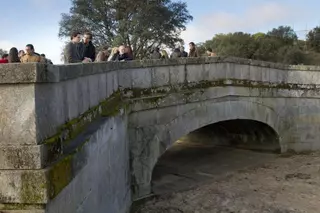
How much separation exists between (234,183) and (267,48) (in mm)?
19966

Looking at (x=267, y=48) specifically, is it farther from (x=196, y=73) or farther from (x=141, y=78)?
(x=141, y=78)

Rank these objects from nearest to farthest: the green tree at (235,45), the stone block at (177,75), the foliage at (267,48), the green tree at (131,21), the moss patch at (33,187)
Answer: the moss patch at (33,187) → the stone block at (177,75) → the green tree at (131,21) → the foliage at (267,48) → the green tree at (235,45)

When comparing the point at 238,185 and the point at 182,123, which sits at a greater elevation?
the point at 182,123

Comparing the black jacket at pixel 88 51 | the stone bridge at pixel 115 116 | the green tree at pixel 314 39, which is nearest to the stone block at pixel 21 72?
the stone bridge at pixel 115 116

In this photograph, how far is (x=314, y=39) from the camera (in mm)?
29438

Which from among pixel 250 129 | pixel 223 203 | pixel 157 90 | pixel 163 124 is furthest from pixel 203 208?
pixel 250 129

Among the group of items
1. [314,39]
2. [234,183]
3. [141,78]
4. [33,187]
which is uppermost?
[314,39]

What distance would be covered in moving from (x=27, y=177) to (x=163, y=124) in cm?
569

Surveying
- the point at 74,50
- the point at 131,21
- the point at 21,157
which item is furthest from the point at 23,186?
the point at 131,21

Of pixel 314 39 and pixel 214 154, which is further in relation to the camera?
pixel 314 39

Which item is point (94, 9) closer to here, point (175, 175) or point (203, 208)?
point (175, 175)

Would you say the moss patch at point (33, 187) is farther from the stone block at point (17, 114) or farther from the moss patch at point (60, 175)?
the stone block at point (17, 114)

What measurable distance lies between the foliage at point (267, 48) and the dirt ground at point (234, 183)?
14.0 m

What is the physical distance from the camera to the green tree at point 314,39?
96.0 feet
